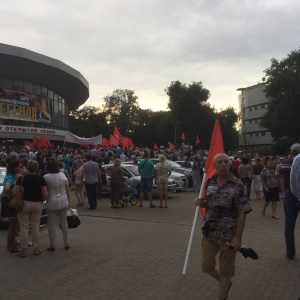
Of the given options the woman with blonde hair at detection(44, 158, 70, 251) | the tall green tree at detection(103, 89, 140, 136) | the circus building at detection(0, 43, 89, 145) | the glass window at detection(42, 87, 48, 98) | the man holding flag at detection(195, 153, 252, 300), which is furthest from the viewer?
the tall green tree at detection(103, 89, 140, 136)

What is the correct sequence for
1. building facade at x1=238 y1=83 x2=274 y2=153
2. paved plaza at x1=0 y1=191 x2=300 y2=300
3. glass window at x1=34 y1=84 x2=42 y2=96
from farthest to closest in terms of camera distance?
building facade at x1=238 y1=83 x2=274 y2=153 → glass window at x1=34 y1=84 x2=42 y2=96 → paved plaza at x1=0 y1=191 x2=300 y2=300

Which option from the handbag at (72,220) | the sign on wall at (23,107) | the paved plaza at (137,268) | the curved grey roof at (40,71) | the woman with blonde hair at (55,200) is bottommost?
the paved plaza at (137,268)

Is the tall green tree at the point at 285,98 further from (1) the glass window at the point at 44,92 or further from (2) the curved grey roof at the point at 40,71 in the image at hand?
(1) the glass window at the point at 44,92

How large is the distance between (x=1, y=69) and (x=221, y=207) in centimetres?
4378

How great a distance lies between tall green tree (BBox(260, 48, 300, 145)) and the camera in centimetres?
5756

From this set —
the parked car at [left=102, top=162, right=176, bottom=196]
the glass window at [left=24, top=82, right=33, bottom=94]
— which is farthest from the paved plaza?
the glass window at [left=24, top=82, right=33, bottom=94]

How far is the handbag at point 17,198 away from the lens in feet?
23.3

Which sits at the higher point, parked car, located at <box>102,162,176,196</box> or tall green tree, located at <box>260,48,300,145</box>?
tall green tree, located at <box>260,48,300,145</box>

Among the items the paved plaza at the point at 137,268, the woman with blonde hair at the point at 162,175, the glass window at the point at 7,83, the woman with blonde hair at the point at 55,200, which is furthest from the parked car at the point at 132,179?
the glass window at the point at 7,83

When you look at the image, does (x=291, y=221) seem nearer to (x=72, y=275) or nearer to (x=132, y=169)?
(x=72, y=275)

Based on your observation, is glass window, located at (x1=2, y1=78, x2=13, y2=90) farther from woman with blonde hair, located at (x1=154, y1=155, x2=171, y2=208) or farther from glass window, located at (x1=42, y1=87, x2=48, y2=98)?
woman with blonde hair, located at (x1=154, y1=155, x2=171, y2=208)

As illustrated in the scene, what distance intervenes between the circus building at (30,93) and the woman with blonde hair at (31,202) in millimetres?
37687

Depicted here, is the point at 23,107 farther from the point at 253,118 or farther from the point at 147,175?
→ the point at 253,118

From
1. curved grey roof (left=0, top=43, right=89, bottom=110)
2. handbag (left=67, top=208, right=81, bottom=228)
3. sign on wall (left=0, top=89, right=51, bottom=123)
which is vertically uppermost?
curved grey roof (left=0, top=43, right=89, bottom=110)
